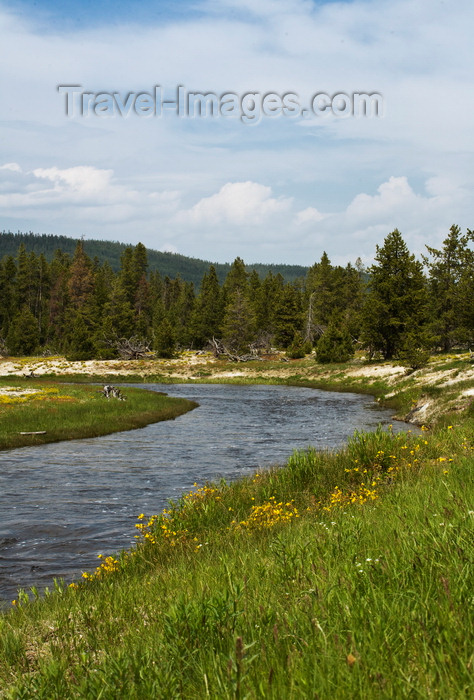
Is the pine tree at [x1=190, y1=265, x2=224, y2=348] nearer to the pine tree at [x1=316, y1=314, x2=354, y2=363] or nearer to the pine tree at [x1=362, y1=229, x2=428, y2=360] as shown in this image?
the pine tree at [x1=316, y1=314, x2=354, y2=363]

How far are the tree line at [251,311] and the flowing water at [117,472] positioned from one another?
18.8 meters

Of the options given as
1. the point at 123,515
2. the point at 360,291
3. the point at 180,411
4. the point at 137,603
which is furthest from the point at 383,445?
the point at 360,291

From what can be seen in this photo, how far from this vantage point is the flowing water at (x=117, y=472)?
10242 millimetres

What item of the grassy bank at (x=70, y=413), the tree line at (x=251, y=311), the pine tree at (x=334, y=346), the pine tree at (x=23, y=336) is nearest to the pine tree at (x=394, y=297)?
the tree line at (x=251, y=311)

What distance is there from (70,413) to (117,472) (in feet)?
37.6

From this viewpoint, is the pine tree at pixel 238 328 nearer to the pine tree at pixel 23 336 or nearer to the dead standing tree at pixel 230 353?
the dead standing tree at pixel 230 353

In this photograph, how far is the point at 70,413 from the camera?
90.2 feet

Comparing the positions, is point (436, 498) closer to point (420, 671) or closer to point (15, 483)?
point (420, 671)

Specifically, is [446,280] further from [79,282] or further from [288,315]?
[79,282]

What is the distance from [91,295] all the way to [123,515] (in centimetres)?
9224

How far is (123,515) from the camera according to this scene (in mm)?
12453

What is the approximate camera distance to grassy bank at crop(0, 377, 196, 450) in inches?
927

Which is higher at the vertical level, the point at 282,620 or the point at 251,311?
the point at 251,311

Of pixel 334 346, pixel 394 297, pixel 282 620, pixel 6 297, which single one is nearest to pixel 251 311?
pixel 334 346
